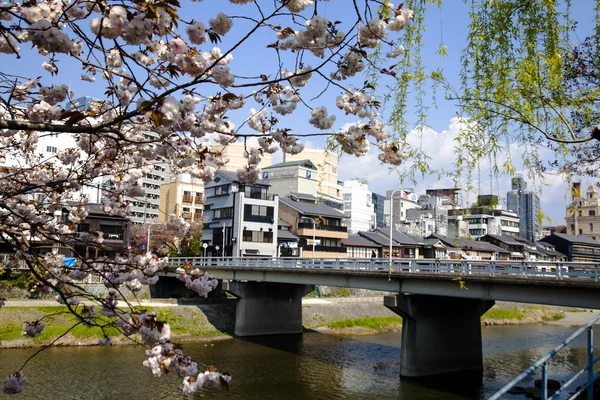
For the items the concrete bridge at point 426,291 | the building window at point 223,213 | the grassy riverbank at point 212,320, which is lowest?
the grassy riverbank at point 212,320

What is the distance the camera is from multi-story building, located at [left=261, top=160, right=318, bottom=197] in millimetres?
82062

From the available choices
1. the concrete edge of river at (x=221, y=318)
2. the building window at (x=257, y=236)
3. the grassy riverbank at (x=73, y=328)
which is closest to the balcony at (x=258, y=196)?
the building window at (x=257, y=236)

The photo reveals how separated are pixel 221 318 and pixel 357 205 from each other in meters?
76.6

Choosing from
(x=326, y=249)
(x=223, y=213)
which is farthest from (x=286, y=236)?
(x=223, y=213)

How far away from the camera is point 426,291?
24.9 meters

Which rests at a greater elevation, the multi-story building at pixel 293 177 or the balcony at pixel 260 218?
the multi-story building at pixel 293 177

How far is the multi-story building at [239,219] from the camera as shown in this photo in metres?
53.5

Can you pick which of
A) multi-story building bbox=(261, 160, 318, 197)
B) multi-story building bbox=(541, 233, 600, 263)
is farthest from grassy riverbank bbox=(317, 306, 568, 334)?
multi-story building bbox=(261, 160, 318, 197)

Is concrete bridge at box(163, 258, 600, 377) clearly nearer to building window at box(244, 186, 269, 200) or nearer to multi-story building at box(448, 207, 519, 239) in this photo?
building window at box(244, 186, 269, 200)

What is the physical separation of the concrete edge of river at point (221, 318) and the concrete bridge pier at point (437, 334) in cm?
1345

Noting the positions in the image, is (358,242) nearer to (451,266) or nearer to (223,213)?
(223,213)

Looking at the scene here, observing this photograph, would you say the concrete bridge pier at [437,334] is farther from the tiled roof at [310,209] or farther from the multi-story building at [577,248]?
the multi-story building at [577,248]

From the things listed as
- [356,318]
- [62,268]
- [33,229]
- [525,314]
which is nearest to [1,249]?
[356,318]

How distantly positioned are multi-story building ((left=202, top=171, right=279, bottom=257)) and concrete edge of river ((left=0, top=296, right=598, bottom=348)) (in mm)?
9757
